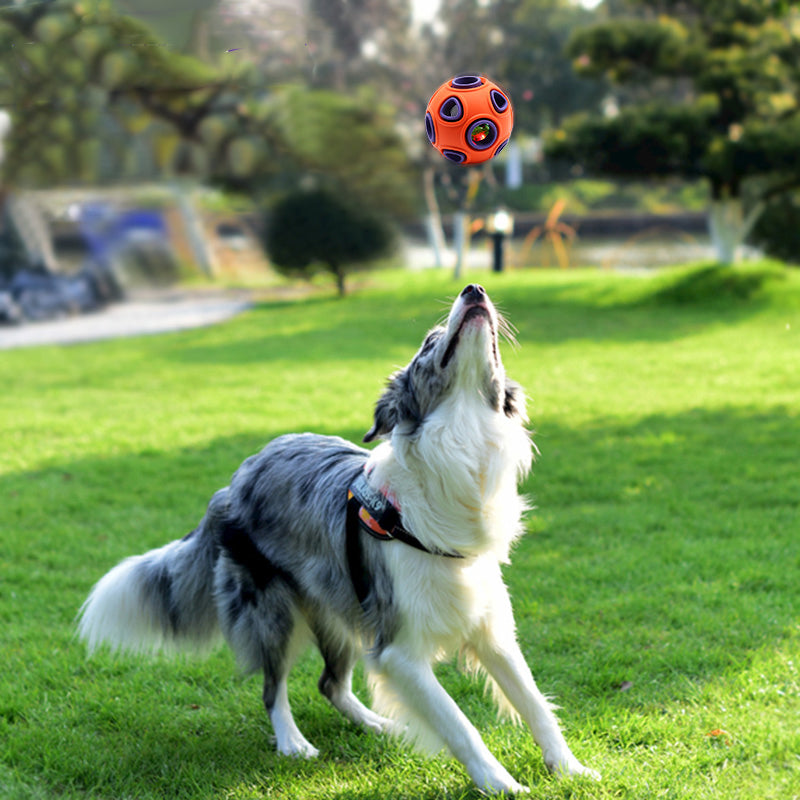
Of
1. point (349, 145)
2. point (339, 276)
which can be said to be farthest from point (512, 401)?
point (349, 145)

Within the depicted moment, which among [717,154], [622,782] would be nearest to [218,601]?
[622,782]

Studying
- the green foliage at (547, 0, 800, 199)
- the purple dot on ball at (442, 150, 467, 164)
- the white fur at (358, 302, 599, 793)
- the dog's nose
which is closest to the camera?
the dog's nose

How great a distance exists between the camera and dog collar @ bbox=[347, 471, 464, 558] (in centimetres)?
291

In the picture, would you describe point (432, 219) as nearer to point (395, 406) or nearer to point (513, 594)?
point (513, 594)

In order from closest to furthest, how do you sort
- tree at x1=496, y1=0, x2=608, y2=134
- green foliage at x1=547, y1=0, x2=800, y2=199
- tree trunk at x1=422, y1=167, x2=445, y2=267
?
green foliage at x1=547, y1=0, x2=800, y2=199 < tree trunk at x1=422, y1=167, x2=445, y2=267 < tree at x1=496, y1=0, x2=608, y2=134

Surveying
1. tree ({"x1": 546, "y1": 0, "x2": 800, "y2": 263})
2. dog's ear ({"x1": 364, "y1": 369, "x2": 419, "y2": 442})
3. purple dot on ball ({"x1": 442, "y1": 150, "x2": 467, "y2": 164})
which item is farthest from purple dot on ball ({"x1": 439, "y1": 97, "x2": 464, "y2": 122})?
tree ({"x1": 546, "y1": 0, "x2": 800, "y2": 263})

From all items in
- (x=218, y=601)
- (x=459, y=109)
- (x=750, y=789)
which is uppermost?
(x=459, y=109)

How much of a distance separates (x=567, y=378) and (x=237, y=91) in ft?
34.6

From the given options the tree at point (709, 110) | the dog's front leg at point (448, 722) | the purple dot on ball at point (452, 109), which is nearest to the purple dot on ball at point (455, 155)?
the purple dot on ball at point (452, 109)

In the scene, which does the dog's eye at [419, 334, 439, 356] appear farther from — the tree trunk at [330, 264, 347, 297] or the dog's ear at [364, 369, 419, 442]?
the tree trunk at [330, 264, 347, 297]

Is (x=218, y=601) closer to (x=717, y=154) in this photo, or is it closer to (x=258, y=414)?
(x=258, y=414)

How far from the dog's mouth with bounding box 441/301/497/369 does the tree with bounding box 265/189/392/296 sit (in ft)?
49.7

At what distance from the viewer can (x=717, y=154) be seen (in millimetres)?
14836

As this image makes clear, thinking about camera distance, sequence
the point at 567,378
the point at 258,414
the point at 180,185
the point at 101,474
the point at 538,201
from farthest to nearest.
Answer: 1. the point at 538,201
2. the point at 180,185
3. the point at 567,378
4. the point at 258,414
5. the point at 101,474
